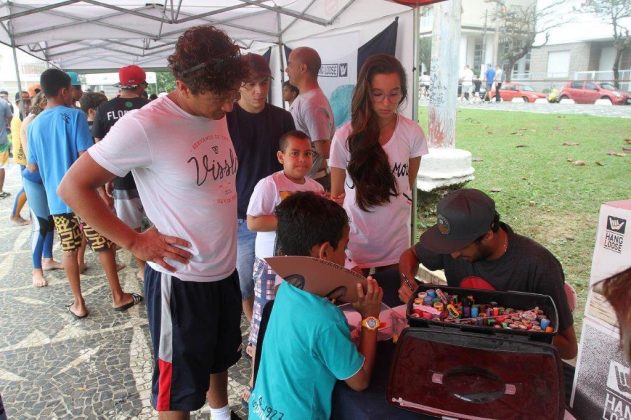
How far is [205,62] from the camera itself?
1.38 m

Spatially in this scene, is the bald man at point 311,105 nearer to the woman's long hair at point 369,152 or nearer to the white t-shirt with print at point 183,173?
the woman's long hair at point 369,152

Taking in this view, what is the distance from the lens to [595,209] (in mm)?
5109

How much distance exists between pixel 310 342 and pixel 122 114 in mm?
3000

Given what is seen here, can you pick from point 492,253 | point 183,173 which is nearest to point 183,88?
point 183,173

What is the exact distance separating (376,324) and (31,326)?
2985 millimetres

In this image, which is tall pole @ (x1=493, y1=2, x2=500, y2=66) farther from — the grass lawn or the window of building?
the grass lawn

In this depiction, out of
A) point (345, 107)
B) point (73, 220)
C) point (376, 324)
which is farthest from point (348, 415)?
point (345, 107)

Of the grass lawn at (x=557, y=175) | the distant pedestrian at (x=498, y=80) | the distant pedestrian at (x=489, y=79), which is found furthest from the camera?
the distant pedestrian at (x=489, y=79)

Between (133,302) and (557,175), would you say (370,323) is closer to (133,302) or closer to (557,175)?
(133,302)

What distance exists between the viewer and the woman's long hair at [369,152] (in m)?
2.14

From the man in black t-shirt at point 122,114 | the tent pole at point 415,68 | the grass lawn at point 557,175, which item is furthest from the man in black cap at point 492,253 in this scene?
the man in black t-shirt at point 122,114

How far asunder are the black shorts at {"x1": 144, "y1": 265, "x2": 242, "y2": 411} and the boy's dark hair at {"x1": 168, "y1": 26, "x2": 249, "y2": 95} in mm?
672

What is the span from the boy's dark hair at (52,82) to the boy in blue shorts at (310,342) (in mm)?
2618

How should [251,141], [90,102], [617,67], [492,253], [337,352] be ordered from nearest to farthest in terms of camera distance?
1. [337,352]
2. [492,253]
3. [251,141]
4. [90,102]
5. [617,67]
